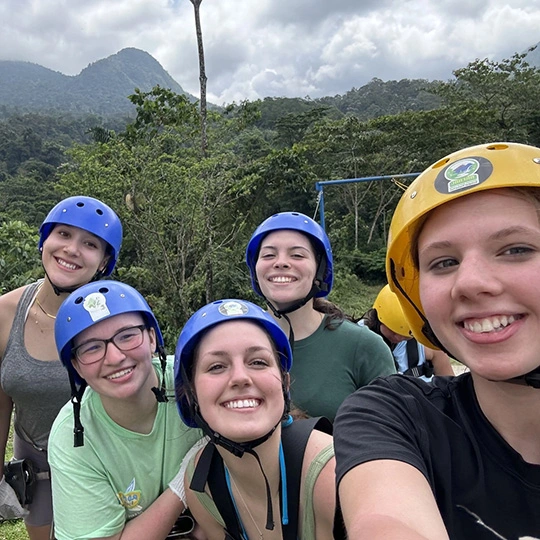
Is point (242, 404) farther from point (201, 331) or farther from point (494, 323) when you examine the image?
point (494, 323)

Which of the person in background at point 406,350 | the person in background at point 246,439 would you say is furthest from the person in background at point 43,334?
the person in background at point 406,350

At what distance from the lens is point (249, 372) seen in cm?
180

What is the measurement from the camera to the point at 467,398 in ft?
4.74

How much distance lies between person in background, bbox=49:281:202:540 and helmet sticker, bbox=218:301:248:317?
0.47 metres

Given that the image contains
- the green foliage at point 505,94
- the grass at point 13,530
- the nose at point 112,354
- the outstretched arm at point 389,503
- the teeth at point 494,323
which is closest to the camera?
the outstretched arm at point 389,503

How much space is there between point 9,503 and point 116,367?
1380mm

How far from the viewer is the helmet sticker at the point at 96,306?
2027 millimetres

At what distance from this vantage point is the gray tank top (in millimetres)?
2439

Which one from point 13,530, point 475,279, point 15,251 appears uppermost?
point 15,251

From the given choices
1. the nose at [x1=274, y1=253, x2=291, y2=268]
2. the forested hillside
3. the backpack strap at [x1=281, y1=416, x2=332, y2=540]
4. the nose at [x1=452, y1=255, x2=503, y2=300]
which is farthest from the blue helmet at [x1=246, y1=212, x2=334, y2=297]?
the nose at [x1=452, y1=255, x2=503, y2=300]

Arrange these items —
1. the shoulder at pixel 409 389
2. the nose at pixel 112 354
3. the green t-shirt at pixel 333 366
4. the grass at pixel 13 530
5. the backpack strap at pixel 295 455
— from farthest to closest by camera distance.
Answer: the grass at pixel 13 530
the green t-shirt at pixel 333 366
the nose at pixel 112 354
the backpack strap at pixel 295 455
the shoulder at pixel 409 389

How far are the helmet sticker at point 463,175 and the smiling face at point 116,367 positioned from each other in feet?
4.80

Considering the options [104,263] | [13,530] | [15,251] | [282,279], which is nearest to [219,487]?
[282,279]

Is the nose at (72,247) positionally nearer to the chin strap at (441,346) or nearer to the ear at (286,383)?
the ear at (286,383)
